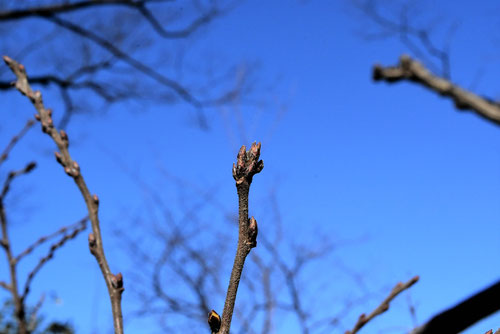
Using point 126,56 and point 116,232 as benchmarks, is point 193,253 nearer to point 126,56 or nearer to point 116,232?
point 116,232

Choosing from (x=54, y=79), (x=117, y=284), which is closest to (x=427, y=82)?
(x=117, y=284)

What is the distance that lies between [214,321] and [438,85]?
0.24 m

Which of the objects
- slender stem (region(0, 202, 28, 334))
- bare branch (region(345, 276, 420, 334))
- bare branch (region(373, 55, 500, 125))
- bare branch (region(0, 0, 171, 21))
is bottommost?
bare branch (region(373, 55, 500, 125))

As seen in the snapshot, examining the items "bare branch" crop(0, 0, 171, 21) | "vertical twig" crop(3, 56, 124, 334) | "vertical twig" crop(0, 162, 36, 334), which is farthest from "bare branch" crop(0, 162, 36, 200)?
"bare branch" crop(0, 0, 171, 21)

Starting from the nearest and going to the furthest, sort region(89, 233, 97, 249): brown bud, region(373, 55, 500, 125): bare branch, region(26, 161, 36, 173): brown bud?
region(373, 55, 500, 125): bare branch → region(89, 233, 97, 249): brown bud → region(26, 161, 36, 173): brown bud

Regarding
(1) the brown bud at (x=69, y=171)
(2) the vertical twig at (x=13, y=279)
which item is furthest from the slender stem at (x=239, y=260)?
(2) the vertical twig at (x=13, y=279)

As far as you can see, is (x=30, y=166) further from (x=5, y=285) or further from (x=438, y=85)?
(x=438, y=85)

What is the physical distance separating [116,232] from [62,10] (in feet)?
9.96

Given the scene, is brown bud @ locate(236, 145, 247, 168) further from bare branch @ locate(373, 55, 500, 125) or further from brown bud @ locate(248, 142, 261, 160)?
bare branch @ locate(373, 55, 500, 125)

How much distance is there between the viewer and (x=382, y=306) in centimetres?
43

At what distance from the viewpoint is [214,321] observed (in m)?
0.37

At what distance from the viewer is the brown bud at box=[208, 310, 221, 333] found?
37 centimetres

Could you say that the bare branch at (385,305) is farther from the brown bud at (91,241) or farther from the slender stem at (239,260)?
the brown bud at (91,241)

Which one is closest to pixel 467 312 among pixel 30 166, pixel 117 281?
pixel 117 281
